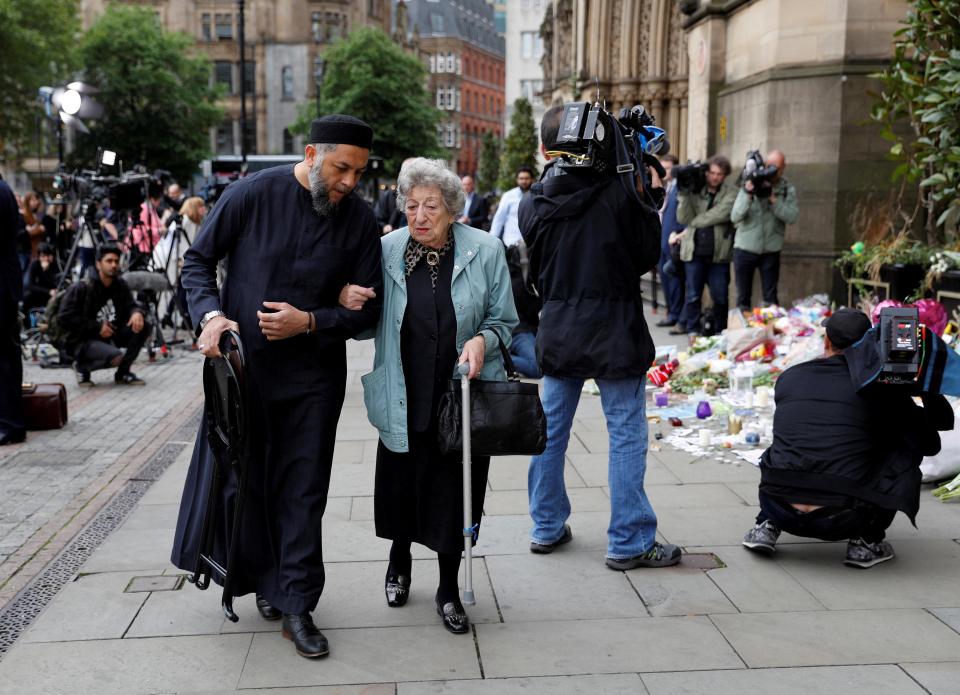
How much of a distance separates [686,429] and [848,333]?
2.94m

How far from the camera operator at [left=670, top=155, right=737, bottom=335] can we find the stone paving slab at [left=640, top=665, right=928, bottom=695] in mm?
8321

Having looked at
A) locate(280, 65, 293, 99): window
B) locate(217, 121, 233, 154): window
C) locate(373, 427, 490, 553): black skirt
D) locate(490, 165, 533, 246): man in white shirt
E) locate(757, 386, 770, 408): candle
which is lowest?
locate(757, 386, 770, 408): candle

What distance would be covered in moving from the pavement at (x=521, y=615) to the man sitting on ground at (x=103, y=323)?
4.47 m

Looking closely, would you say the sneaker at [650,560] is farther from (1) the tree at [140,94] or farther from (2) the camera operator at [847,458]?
(1) the tree at [140,94]

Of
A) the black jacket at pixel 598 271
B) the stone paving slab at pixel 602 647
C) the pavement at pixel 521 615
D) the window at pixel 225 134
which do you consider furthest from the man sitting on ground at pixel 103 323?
the window at pixel 225 134

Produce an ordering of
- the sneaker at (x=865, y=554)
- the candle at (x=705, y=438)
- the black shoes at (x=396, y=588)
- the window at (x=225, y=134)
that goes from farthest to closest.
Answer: the window at (x=225, y=134)
the candle at (x=705, y=438)
the sneaker at (x=865, y=554)
the black shoes at (x=396, y=588)

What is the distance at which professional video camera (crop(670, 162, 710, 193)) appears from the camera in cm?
1227

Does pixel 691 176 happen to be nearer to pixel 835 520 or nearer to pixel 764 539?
pixel 764 539

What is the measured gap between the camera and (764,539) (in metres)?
5.11

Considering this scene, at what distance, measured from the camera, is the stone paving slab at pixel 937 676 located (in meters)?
3.66

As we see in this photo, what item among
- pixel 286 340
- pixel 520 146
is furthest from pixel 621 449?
pixel 520 146

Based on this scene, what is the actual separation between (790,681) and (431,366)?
173 cm

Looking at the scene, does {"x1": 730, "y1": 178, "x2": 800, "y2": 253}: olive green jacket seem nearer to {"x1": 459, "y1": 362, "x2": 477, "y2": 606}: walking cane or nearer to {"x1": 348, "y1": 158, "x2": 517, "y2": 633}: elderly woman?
{"x1": 348, "y1": 158, "x2": 517, "y2": 633}: elderly woman

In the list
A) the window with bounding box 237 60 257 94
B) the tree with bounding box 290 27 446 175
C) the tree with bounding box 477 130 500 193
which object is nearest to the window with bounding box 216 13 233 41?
the window with bounding box 237 60 257 94
